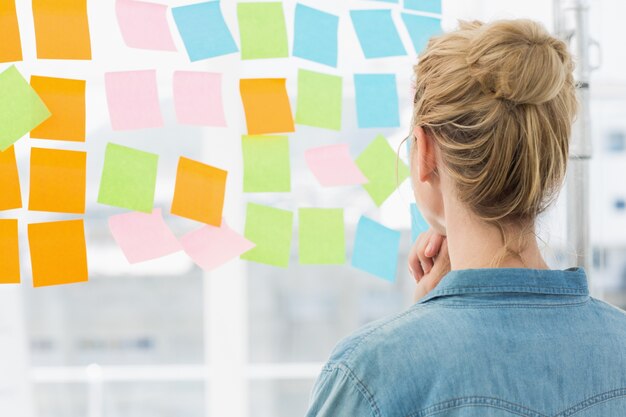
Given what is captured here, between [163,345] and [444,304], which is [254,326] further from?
[444,304]

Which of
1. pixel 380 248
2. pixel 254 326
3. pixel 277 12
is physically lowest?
pixel 254 326

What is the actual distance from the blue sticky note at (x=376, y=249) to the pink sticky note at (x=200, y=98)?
330 mm

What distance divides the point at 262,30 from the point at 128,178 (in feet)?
1.13

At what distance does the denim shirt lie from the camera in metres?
0.71

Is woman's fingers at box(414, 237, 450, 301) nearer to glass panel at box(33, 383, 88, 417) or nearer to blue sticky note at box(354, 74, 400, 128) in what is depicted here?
blue sticky note at box(354, 74, 400, 128)

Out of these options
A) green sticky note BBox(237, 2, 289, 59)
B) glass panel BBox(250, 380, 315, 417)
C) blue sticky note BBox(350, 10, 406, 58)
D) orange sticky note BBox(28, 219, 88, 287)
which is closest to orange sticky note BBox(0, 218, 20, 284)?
orange sticky note BBox(28, 219, 88, 287)

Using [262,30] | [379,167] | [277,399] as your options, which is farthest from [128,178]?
[277,399]

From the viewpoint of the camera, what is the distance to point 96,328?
4.33 m

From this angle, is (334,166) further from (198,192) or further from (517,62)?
(517,62)

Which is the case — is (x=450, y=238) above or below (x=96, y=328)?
above

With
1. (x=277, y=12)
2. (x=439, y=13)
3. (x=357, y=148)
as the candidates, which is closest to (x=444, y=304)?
(x=277, y=12)

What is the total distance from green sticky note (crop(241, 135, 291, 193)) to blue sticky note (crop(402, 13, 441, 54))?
337mm

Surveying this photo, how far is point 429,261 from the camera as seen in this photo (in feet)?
3.43

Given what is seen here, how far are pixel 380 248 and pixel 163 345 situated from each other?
3.26 m
